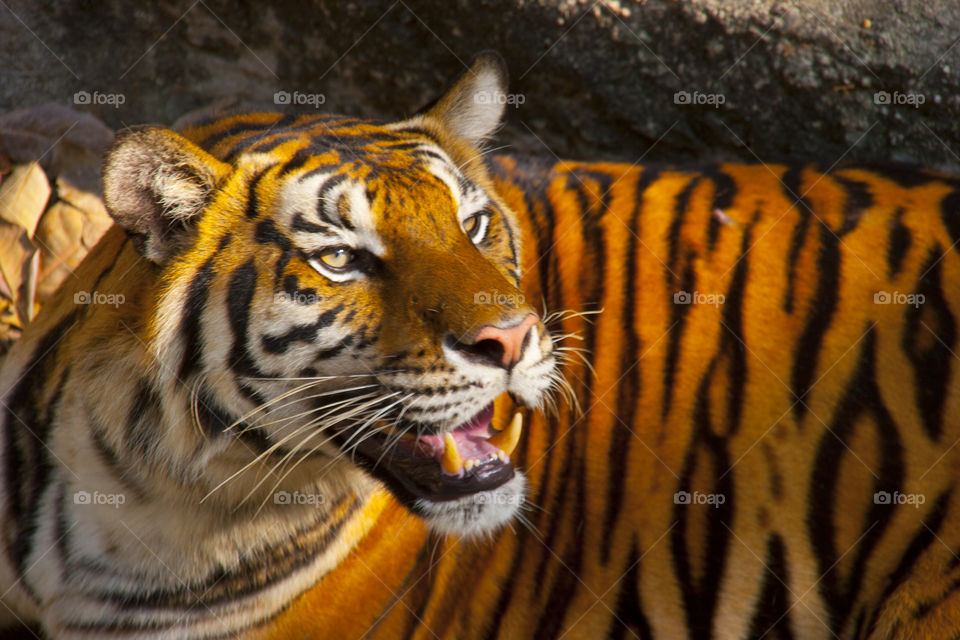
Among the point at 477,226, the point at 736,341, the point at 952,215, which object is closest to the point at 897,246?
the point at 952,215

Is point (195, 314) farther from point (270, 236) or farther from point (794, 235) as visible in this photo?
point (794, 235)

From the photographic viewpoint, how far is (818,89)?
2.96 metres

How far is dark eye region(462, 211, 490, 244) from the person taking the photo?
6.27 feet

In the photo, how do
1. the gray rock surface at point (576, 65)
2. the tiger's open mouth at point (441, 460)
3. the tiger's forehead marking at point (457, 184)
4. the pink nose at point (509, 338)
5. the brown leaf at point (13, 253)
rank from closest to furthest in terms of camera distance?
the pink nose at point (509, 338)
the tiger's open mouth at point (441, 460)
the tiger's forehead marking at point (457, 184)
the gray rock surface at point (576, 65)
the brown leaf at point (13, 253)

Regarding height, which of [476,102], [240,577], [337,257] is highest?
[476,102]

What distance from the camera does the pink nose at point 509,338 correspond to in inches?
63.6

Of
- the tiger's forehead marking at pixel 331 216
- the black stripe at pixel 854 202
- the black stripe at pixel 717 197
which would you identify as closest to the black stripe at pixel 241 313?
the tiger's forehead marking at pixel 331 216

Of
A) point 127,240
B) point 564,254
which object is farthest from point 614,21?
point 127,240

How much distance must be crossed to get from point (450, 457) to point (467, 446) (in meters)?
0.07

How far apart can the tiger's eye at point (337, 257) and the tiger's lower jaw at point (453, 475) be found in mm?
318

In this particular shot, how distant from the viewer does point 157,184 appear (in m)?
1.65

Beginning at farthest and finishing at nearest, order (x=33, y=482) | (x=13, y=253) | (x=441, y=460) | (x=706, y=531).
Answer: (x=13, y=253)
(x=706, y=531)
(x=33, y=482)
(x=441, y=460)

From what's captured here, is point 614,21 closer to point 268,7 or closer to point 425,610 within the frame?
point 268,7

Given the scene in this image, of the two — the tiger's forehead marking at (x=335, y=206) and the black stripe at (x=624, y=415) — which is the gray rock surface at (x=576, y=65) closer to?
the black stripe at (x=624, y=415)
